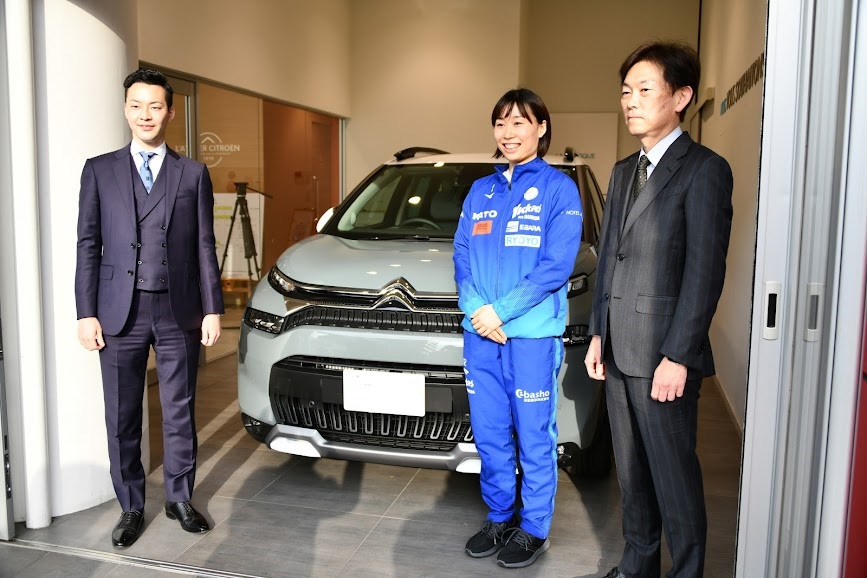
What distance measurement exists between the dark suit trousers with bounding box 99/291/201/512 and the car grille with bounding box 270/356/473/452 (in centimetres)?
34

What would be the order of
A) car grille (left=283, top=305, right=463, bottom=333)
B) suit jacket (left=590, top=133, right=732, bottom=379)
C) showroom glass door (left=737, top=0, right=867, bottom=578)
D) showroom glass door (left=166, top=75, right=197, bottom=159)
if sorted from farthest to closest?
1. showroom glass door (left=166, top=75, right=197, bottom=159)
2. car grille (left=283, top=305, right=463, bottom=333)
3. suit jacket (left=590, top=133, right=732, bottom=379)
4. showroom glass door (left=737, top=0, right=867, bottom=578)

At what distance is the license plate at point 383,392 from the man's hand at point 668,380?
0.97m

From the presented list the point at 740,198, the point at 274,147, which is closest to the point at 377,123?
the point at 274,147

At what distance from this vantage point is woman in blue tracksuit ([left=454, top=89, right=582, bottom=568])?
2572 millimetres

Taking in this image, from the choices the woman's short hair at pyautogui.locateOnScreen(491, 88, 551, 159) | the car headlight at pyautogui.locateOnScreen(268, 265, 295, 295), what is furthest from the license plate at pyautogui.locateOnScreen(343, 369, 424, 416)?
the woman's short hair at pyautogui.locateOnScreen(491, 88, 551, 159)

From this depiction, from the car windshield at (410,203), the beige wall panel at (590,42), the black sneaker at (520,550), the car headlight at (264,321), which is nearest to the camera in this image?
the black sneaker at (520,550)

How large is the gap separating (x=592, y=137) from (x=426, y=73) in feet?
9.85

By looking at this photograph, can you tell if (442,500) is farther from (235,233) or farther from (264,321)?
(235,233)

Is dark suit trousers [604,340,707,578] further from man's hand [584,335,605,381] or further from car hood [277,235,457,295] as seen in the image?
car hood [277,235,457,295]

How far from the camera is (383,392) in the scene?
2842 millimetres

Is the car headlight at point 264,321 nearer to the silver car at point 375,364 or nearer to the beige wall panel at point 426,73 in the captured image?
the silver car at point 375,364

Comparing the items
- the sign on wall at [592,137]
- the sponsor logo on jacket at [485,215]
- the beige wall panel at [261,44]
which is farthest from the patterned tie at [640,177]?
the sign on wall at [592,137]

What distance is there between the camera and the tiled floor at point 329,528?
2.67 m

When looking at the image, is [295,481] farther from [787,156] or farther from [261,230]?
[261,230]
